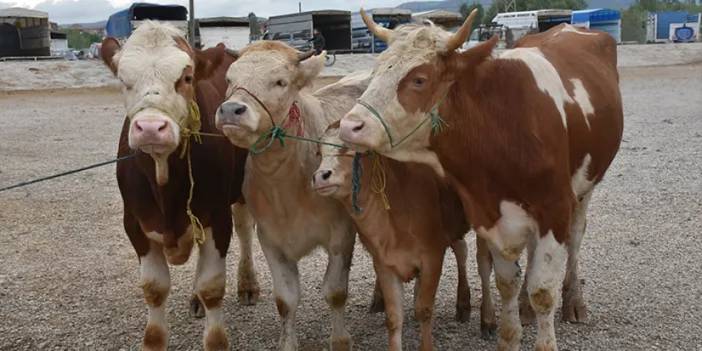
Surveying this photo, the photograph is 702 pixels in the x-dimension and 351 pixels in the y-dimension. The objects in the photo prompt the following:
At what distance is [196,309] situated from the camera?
6371 millimetres

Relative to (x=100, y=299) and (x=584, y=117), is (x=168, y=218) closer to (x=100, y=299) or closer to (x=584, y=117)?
(x=100, y=299)

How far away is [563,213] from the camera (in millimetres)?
4578

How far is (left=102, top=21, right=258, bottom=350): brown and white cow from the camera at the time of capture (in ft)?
14.2

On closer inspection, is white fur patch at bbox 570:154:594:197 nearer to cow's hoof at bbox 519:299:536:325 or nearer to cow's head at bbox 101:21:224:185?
cow's hoof at bbox 519:299:536:325

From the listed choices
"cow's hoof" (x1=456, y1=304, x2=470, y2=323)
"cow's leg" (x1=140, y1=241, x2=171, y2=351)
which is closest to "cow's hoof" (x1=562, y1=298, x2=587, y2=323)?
"cow's hoof" (x1=456, y1=304, x2=470, y2=323)

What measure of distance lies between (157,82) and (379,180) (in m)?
1.58

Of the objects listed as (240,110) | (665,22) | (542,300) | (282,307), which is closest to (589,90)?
(542,300)

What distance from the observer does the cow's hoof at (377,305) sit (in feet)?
20.3

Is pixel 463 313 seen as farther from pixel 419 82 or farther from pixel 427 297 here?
pixel 419 82

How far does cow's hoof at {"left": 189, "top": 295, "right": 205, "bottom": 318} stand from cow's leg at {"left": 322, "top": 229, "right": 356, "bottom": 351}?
4.89 ft

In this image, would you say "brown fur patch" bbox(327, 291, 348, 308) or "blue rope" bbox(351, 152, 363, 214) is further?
"brown fur patch" bbox(327, 291, 348, 308)

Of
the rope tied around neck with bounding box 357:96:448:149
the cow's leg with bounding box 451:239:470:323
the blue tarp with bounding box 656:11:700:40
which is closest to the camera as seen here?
the rope tied around neck with bounding box 357:96:448:149

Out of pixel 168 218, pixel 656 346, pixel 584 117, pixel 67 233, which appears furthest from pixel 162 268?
pixel 67 233

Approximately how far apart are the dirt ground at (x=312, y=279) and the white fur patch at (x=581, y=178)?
3.85ft
